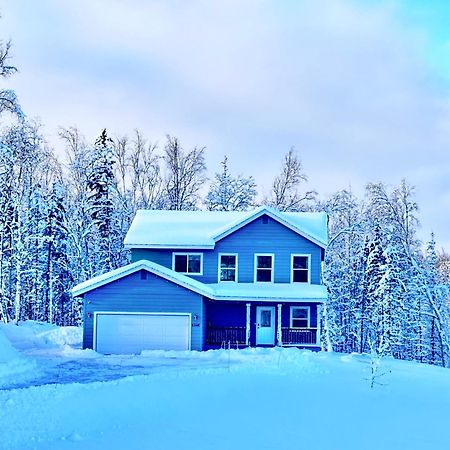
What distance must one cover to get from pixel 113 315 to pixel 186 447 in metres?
16.9

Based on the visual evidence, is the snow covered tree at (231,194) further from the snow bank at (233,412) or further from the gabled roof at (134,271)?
the snow bank at (233,412)

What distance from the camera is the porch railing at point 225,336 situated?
27.0m

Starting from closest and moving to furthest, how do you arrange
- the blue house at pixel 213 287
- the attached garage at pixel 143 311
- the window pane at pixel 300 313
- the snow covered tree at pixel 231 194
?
the attached garage at pixel 143 311 → the blue house at pixel 213 287 → the window pane at pixel 300 313 → the snow covered tree at pixel 231 194

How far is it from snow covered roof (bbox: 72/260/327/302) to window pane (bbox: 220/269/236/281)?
0.46 m

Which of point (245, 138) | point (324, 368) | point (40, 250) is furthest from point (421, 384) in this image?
point (40, 250)

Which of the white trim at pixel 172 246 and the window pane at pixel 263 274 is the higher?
the white trim at pixel 172 246

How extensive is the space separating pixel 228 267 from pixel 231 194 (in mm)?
18046

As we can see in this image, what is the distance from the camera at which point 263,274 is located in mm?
28484

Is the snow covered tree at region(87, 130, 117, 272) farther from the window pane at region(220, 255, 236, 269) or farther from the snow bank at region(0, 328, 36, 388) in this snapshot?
the snow bank at region(0, 328, 36, 388)

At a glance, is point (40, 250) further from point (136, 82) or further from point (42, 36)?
point (42, 36)

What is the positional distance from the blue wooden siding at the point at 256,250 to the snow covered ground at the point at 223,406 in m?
7.48

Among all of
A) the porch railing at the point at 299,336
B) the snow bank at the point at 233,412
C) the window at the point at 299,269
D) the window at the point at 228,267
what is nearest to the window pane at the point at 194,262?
the window at the point at 228,267

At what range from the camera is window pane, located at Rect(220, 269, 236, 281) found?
2858 cm

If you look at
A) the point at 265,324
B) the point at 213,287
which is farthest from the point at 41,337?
the point at 265,324
